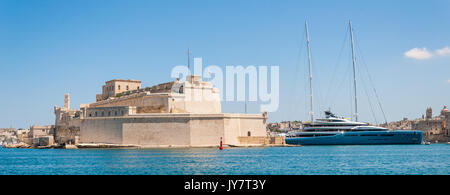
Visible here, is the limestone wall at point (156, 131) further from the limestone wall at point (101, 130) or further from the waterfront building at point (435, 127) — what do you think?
the waterfront building at point (435, 127)

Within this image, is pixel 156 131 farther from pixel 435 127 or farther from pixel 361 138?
pixel 435 127

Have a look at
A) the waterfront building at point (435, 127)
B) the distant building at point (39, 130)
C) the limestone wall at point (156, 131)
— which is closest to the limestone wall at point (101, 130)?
the limestone wall at point (156, 131)

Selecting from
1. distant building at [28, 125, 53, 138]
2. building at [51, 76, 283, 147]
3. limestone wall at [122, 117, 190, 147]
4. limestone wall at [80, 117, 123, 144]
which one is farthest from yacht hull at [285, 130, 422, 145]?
distant building at [28, 125, 53, 138]

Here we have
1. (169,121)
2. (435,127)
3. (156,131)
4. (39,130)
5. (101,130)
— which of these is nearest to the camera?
(169,121)

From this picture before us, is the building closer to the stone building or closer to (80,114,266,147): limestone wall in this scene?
(80,114,266,147): limestone wall

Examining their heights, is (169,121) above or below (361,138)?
above

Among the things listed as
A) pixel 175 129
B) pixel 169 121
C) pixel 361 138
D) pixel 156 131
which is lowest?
pixel 361 138

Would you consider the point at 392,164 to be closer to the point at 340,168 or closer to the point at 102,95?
the point at 340,168

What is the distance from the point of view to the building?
139 feet

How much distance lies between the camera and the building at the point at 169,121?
42312 millimetres

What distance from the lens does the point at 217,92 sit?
4931 cm

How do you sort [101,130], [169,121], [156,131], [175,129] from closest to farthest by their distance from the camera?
[175,129] < [169,121] < [156,131] < [101,130]

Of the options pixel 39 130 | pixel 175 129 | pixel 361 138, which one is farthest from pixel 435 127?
pixel 39 130

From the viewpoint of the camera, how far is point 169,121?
4250cm
